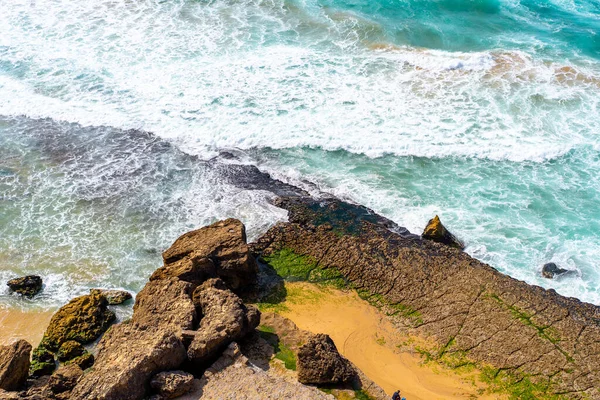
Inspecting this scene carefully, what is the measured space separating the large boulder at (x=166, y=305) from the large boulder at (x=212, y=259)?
791 mm

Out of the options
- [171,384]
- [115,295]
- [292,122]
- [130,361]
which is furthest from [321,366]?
[292,122]

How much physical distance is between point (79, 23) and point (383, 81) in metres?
22.2

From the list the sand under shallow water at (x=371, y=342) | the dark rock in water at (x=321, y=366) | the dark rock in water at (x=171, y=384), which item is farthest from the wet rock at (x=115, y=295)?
the dark rock in water at (x=321, y=366)

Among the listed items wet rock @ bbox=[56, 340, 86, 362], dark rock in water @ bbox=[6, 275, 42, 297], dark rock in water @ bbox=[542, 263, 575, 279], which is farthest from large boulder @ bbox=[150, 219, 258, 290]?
dark rock in water @ bbox=[542, 263, 575, 279]

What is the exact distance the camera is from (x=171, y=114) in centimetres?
3066

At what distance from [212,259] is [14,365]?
7216 millimetres

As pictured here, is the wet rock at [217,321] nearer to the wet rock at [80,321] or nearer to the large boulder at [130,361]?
the large boulder at [130,361]

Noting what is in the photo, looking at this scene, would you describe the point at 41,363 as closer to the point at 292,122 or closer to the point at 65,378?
the point at 65,378

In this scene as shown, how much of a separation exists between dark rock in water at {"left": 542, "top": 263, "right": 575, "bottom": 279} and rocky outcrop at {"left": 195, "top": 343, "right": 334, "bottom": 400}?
Answer: 1098 centimetres

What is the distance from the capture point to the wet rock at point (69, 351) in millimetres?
18203

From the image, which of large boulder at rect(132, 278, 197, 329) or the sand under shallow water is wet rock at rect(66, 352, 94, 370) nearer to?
large boulder at rect(132, 278, 197, 329)

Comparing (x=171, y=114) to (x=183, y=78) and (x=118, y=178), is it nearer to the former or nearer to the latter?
(x=183, y=78)

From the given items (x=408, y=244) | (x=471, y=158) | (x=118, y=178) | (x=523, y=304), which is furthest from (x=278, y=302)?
(x=471, y=158)

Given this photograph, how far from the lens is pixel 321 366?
645 inches
